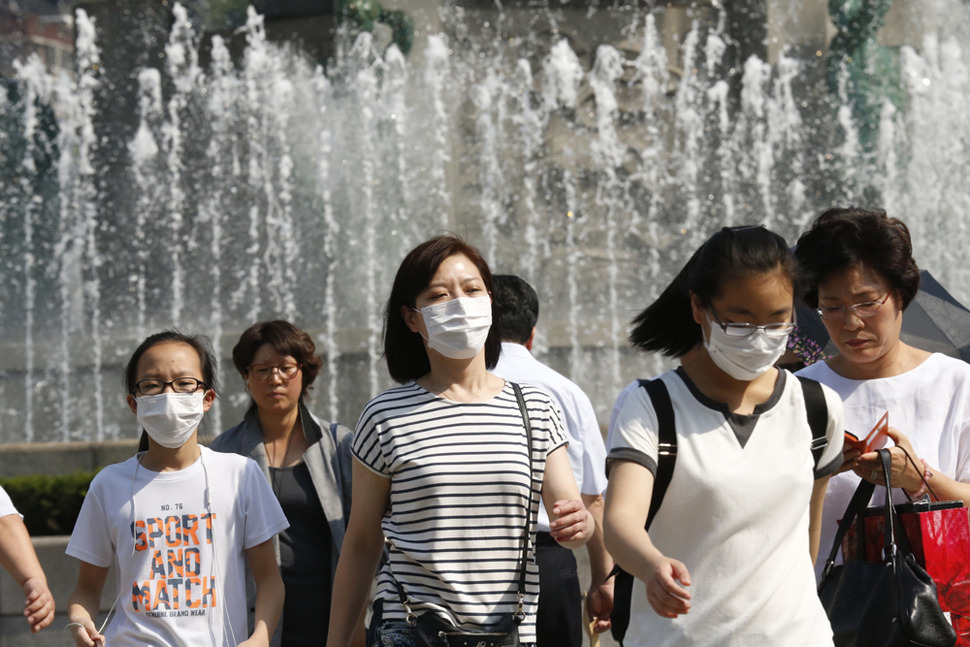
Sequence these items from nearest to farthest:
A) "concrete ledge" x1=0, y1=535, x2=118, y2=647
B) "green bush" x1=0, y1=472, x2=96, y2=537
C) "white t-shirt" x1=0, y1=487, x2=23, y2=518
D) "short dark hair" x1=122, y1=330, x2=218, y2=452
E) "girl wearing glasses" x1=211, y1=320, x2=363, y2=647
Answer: "short dark hair" x1=122, y1=330, x2=218, y2=452 < "white t-shirt" x1=0, y1=487, x2=23, y2=518 < "girl wearing glasses" x1=211, y1=320, x2=363, y2=647 < "concrete ledge" x1=0, y1=535, x2=118, y2=647 < "green bush" x1=0, y1=472, x2=96, y2=537

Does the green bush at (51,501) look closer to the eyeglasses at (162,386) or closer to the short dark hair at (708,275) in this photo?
the eyeglasses at (162,386)

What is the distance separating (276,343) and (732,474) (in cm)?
191

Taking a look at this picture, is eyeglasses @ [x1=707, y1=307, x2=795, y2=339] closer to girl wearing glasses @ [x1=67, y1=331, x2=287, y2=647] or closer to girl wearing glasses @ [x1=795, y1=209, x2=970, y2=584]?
girl wearing glasses @ [x1=795, y1=209, x2=970, y2=584]

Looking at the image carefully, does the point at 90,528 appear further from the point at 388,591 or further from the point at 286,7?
the point at 286,7

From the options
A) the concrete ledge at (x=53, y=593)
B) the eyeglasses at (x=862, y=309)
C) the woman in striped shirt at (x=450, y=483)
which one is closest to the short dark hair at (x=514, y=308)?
the woman in striped shirt at (x=450, y=483)

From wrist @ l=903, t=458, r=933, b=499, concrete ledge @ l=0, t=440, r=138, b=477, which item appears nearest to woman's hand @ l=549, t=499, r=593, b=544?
wrist @ l=903, t=458, r=933, b=499

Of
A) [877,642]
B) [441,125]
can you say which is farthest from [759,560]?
[441,125]

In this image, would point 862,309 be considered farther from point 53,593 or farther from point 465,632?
point 53,593

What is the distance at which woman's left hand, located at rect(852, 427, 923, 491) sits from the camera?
2.39 metres

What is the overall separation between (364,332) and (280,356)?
571cm

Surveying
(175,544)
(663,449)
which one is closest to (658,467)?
(663,449)

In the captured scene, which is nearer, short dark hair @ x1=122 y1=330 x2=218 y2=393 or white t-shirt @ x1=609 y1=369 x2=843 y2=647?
white t-shirt @ x1=609 y1=369 x2=843 y2=647

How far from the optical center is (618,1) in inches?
445

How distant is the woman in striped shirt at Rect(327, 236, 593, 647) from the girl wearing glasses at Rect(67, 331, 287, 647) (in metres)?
0.39
